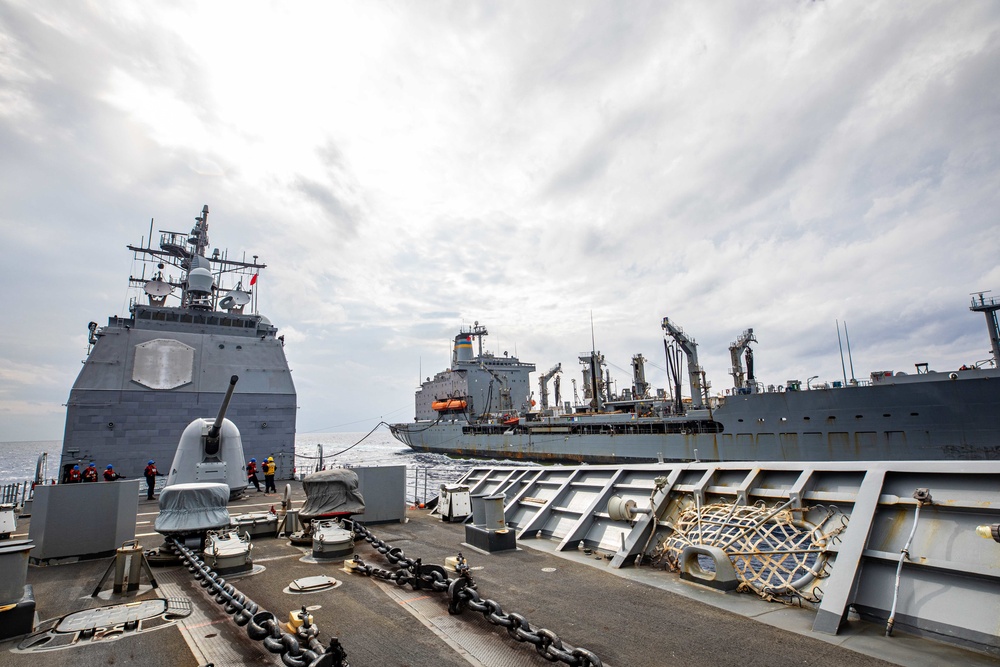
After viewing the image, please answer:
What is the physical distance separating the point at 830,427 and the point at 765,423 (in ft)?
8.60

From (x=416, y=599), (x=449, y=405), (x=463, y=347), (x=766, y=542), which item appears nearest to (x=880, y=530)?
(x=766, y=542)

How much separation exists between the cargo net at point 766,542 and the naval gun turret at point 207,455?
9.35m

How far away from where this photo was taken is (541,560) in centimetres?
573

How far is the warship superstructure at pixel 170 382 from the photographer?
15844 mm

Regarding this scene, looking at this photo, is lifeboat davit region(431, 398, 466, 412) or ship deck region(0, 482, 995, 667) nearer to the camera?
ship deck region(0, 482, 995, 667)

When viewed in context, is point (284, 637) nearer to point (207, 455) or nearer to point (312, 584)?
point (312, 584)

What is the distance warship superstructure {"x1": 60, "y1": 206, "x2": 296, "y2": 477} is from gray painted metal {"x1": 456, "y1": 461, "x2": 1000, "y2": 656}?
16267 mm

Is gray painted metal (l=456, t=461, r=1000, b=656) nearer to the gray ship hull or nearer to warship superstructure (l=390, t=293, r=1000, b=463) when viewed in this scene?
warship superstructure (l=390, t=293, r=1000, b=463)

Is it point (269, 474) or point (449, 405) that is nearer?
point (269, 474)

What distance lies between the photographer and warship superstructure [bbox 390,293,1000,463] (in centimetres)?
1767

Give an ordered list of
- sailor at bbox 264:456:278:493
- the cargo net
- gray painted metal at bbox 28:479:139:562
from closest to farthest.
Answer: the cargo net < gray painted metal at bbox 28:479:139:562 < sailor at bbox 264:456:278:493

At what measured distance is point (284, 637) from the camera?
2881 mm

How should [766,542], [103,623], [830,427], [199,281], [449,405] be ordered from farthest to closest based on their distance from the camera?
[449,405], [199,281], [830,427], [766,542], [103,623]

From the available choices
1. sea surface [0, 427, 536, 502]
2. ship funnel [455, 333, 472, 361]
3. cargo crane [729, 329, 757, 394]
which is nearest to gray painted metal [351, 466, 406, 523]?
sea surface [0, 427, 536, 502]
